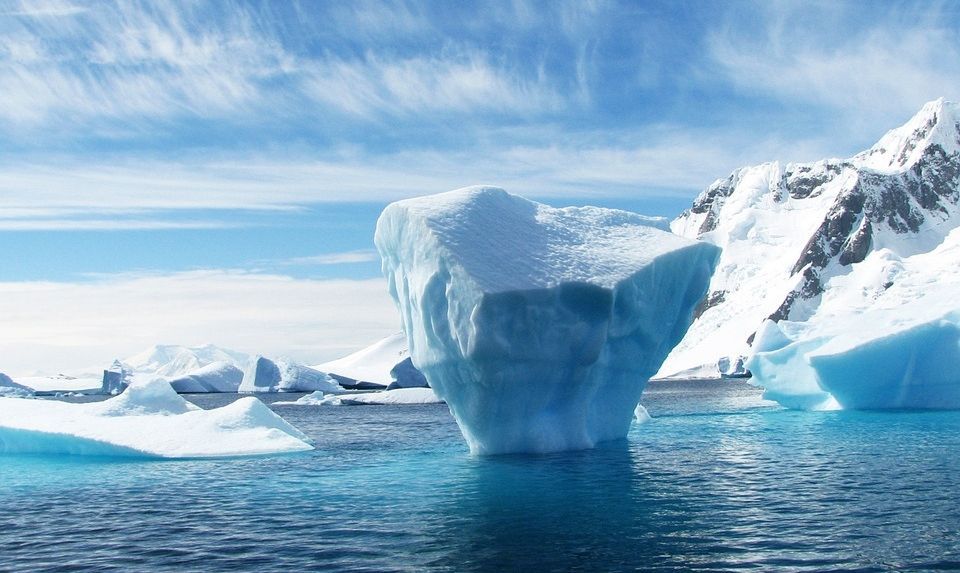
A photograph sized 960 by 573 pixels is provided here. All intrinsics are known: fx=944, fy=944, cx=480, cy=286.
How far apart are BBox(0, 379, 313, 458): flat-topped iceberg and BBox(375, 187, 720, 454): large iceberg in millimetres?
5949

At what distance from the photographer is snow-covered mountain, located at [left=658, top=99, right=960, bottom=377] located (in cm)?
16175

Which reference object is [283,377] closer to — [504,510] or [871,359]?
[871,359]

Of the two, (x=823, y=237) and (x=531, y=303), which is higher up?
(x=823, y=237)

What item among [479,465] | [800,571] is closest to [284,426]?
[479,465]

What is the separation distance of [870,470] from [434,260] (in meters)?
10.1

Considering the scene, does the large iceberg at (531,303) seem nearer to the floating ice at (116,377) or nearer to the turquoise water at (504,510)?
the turquoise water at (504,510)

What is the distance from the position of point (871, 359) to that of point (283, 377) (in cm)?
5816

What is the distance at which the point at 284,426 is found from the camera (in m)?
29.1

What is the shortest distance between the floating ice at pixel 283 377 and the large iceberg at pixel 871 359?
1862 inches

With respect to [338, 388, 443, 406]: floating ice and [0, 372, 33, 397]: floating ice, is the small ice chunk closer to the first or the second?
[338, 388, 443, 406]: floating ice

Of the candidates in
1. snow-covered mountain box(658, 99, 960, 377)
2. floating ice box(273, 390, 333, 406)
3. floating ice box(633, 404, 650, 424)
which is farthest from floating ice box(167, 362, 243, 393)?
snow-covered mountain box(658, 99, 960, 377)

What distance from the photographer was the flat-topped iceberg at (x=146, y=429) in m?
24.9

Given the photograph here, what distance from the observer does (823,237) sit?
573ft

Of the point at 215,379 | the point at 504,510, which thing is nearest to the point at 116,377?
the point at 215,379
